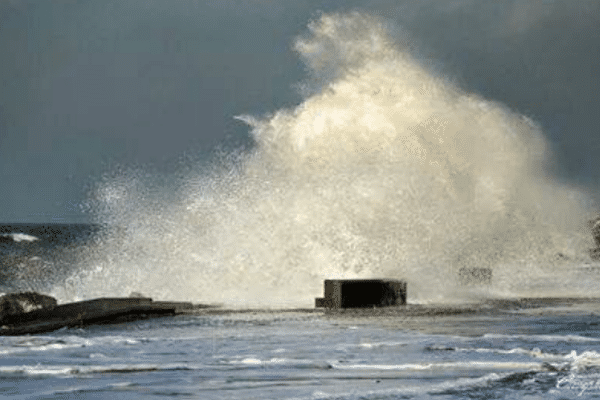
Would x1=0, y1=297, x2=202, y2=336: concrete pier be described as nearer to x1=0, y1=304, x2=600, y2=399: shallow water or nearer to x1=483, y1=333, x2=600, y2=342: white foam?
x1=0, y1=304, x2=600, y2=399: shallow water

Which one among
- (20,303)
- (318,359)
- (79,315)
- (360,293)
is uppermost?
(360,293)

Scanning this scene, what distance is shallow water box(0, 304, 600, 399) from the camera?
9273mm

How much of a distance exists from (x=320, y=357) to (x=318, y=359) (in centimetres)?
19

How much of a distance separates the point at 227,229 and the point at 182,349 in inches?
860

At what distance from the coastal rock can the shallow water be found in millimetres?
3545

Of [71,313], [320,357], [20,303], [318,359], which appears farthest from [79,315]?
[318,359]

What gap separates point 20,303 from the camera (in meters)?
20.6

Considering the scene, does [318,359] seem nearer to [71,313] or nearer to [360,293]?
[71,313]

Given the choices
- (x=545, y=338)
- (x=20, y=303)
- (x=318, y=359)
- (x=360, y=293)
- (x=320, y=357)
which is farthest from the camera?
(x=20, y=303)

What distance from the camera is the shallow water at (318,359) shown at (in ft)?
30.4

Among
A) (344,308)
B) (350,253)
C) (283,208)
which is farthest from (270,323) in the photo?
(283,208)

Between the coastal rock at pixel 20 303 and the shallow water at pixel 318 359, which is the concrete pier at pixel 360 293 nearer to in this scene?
the shallow water at pixel 318 359

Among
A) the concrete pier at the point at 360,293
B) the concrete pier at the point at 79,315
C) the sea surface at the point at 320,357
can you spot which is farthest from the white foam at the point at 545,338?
the concrete pier at the point at 79,315

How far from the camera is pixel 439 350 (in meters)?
12.1
